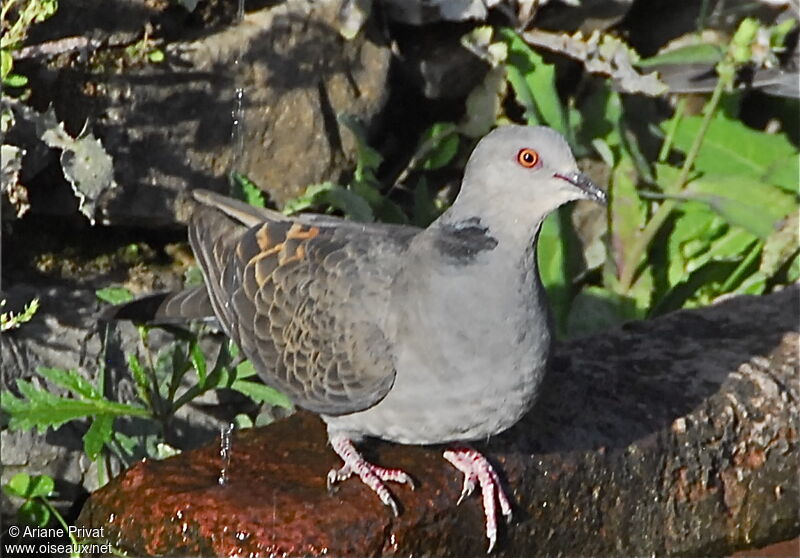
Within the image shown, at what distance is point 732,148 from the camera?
5402 mm

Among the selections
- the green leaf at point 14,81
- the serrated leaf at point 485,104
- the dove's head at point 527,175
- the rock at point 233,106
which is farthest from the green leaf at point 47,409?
the serrated leaf at point 485,104

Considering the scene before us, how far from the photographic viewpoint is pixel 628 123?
18.6 ft

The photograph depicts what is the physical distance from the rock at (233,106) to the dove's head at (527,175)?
5.35 ft

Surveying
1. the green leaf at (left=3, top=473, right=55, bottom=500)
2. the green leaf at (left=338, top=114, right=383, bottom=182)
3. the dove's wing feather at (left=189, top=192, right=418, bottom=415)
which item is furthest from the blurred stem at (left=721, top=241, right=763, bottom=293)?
the green leaf at (left=3, top=473, right=55, bottom=500)

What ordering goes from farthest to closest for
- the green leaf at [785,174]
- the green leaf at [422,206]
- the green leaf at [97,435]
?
the green leaf at [785,174] → the green leaf at [422,206] → the green leaf at [97,435]

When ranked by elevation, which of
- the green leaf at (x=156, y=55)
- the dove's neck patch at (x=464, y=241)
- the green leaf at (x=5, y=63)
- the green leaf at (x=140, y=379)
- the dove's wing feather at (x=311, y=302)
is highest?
the green leaf at (x=5, y=63)

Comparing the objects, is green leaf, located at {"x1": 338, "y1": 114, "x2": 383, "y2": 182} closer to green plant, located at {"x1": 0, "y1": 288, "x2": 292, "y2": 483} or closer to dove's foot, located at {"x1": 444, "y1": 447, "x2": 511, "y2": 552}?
green plant, located at {"x1": 0, "y1": 288, "x2": 292, "y2": 483}

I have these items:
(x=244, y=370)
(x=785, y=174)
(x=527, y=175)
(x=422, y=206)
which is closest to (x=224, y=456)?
(x=244, y=370)

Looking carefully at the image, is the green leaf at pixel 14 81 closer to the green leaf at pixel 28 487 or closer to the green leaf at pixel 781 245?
the green leaf at pixel 28 487

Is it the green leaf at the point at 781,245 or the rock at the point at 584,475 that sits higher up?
the rock at the point at 584,475

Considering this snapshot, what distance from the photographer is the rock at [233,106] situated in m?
4.41

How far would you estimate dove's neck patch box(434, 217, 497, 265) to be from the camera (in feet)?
10.6

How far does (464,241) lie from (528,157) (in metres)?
0.28

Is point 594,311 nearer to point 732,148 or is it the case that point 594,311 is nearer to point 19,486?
point 732,148
